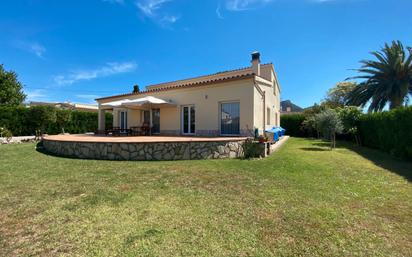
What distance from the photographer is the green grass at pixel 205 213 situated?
129 inches

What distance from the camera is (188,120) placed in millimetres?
16547

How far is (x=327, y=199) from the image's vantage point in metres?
5.26

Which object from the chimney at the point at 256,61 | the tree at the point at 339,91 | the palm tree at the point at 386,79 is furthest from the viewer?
the tree at the point at 339,91

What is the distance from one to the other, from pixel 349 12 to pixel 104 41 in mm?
20723

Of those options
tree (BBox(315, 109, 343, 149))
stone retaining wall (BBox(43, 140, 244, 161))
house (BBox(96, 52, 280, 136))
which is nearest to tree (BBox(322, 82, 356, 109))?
tree (BBox(315, 109, 343, 149))

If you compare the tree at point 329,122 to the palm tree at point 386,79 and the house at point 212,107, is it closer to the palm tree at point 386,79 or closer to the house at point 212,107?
the house at point 212,107

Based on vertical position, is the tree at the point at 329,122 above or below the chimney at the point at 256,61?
below

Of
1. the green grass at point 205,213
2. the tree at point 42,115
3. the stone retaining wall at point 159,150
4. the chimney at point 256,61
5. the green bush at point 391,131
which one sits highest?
the chimney at point 256,61

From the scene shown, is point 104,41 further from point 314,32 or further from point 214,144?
point 314,32

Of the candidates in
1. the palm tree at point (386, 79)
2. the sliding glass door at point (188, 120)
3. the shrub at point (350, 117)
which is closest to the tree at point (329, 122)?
the shrub at point (350, 117)

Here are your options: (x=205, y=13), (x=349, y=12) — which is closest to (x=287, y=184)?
(x=205, y=13)

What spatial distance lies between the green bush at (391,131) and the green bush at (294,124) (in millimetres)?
9719

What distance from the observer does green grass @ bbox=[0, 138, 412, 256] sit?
3.29 meters

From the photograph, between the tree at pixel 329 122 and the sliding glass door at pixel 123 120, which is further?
the sliding glass door at pixel 123 120
